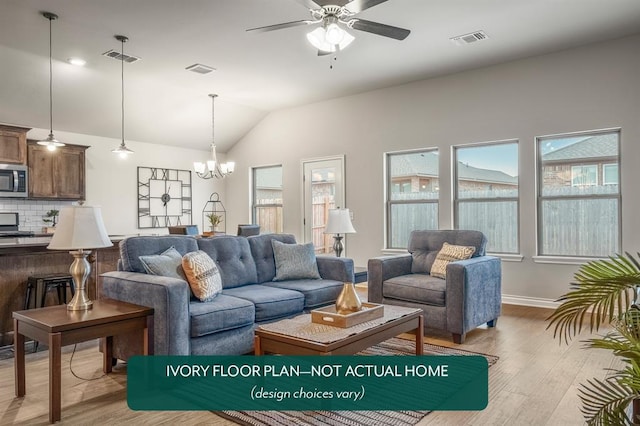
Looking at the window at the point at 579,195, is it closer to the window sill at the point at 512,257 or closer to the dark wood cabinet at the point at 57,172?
the window sill at the point at 512,257

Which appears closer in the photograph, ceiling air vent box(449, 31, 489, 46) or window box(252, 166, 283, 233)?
ceiling air vent box(449, 31, 489, 46)

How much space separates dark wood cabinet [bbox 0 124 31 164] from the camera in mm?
6020

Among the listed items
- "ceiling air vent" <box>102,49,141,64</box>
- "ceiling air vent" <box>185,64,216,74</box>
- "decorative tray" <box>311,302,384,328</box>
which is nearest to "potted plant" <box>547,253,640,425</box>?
"decorative tray" <box>311,302,384,328</box>

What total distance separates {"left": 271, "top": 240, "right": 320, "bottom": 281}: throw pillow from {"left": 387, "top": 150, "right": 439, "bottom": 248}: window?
8.34ft

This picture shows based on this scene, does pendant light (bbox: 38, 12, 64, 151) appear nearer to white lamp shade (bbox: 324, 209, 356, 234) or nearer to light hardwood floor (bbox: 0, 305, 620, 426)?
light hardwood floor (bbox: 0, 305, 620, 426)

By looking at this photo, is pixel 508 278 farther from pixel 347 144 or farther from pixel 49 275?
pixel 49 275

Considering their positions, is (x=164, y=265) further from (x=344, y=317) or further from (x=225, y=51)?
(x=225, y=51)

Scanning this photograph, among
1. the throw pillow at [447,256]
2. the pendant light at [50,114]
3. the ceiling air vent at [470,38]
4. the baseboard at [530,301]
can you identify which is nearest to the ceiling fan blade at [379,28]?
the ceiling air vent at [470,38]

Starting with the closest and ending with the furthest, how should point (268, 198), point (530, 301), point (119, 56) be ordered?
point (119, 56) < point (530, 301) < point (268, 198)

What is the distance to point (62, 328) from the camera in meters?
2.45

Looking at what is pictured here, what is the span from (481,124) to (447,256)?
2.35 metres

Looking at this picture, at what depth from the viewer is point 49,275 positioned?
4.00 meters

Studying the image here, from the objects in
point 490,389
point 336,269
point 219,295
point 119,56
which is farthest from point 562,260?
point 119,56

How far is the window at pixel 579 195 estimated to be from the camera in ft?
16.3
